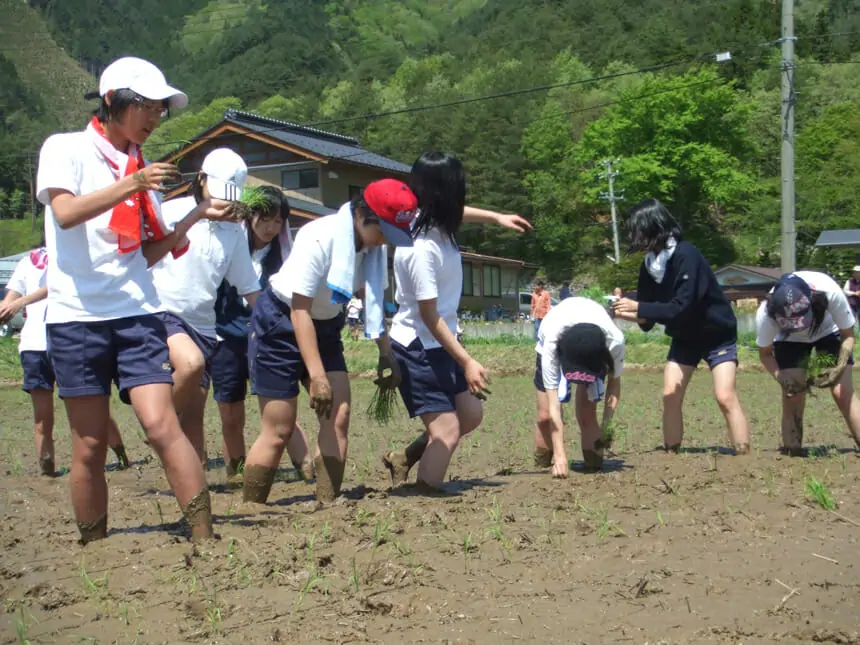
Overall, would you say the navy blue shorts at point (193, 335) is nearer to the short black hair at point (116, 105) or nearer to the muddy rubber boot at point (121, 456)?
the short black hair at point (116, 105)

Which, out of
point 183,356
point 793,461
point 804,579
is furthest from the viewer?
point 793,461

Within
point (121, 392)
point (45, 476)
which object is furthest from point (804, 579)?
point (45, 476)

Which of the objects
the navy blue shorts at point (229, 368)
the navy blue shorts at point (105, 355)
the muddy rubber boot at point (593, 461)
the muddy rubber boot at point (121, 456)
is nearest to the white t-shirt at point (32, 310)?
the muddy rubber boot at point (121, 456)

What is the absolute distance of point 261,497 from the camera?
5.36 m

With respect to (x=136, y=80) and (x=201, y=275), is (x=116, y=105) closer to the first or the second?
(x=136, y=80)

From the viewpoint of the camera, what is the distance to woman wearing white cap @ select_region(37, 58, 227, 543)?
158 inches

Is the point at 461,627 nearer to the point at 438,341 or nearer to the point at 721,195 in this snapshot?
the point at 438,341

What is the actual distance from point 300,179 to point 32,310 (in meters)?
31.8

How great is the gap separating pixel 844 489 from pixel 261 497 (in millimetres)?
3161

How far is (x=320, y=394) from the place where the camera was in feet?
15.8

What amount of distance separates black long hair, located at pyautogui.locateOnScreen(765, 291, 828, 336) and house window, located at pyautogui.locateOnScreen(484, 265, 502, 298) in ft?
144

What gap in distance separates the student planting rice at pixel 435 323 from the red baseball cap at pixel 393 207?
0.31m

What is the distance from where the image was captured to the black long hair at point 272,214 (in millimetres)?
5935

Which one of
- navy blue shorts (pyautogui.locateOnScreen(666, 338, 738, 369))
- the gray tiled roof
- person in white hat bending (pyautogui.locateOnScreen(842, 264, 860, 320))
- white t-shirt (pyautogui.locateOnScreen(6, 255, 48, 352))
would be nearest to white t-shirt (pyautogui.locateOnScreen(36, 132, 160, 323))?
white t-shirt (pyautogui.locateOnScreen(6, 255, 48, 352))
